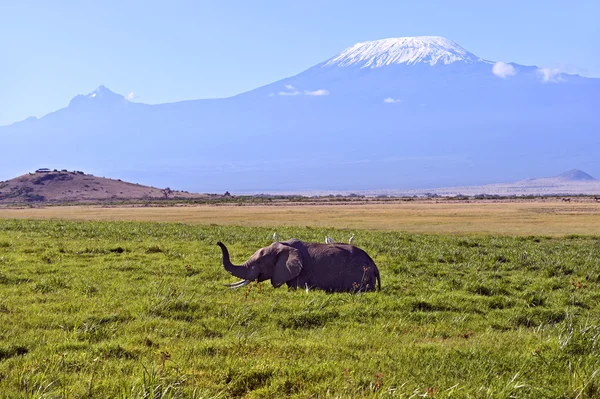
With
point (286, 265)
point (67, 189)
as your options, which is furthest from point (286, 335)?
point (67, 189)

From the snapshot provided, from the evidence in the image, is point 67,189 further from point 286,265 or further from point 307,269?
point 307,269

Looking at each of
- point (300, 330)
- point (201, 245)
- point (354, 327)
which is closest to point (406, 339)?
point (354, 327)

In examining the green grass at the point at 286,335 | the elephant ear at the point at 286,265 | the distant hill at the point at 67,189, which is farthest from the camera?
the distant hill at the point at 67,189

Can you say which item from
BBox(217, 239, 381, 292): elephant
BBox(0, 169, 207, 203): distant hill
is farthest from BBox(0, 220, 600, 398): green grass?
BBox(0, 169, 207, 203): distant hill

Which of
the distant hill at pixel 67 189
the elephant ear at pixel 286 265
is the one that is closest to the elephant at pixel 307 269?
the elephant ear at pixel 286 265

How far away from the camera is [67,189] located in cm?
13225

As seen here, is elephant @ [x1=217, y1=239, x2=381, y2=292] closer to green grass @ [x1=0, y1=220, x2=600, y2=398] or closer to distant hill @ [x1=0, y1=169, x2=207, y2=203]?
green grass @ [x1=0, y1=220, x2=600, y2=398]

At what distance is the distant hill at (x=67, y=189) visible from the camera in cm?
12434

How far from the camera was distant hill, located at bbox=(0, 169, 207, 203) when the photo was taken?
12434 cm

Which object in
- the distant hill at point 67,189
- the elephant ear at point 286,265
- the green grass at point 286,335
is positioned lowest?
the green grass at point 286,335

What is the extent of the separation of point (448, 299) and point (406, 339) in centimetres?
373

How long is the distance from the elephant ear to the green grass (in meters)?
0.57

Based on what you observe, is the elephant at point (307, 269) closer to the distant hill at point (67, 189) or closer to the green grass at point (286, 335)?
the green grass at point (286, 335)

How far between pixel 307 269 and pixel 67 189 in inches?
5136
